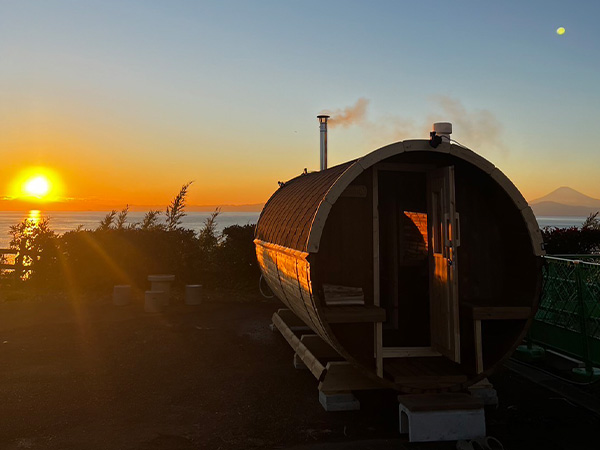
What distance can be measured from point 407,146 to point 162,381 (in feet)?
14.9

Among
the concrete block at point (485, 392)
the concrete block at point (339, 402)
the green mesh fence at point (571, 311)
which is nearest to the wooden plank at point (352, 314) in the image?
the concrete block at point (339, 402)

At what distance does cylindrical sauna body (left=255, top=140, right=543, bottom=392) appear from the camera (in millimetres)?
5641

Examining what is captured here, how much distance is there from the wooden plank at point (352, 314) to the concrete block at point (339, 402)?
97 cm

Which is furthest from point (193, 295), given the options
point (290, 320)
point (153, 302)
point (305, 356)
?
point (305, 356)

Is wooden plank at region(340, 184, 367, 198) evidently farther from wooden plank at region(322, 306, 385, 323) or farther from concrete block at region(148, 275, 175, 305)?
concrete block at region(148, 275, 175, 305)

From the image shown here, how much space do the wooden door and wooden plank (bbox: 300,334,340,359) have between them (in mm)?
1633

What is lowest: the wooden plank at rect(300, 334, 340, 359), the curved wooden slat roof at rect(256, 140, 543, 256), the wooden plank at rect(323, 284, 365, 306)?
the wooden plank at rect(300, 334, 340, 359)

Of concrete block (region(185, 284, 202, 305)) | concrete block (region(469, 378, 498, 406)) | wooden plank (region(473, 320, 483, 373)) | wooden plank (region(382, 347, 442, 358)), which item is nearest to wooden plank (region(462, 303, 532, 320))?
wooden plank (region(473, 320, 483, 373))

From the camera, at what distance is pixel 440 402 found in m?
5.23

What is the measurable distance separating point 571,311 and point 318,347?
359 centimetres

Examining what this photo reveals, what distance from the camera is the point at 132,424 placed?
541 centimetres

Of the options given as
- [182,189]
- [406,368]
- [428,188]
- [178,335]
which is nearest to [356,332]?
[406,368]

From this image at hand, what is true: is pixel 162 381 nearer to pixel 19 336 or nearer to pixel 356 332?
pixel 356 332

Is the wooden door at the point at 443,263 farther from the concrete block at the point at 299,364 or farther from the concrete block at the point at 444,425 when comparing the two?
the concrete block at the point at 299,364
